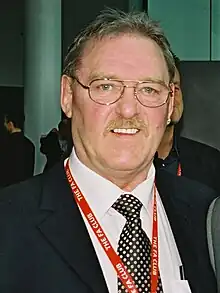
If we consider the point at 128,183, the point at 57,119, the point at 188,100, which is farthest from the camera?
the point at 57,119

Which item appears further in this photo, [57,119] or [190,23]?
[57,119]

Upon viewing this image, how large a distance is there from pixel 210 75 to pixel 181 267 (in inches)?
120

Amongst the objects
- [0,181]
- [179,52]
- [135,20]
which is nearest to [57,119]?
[0,181]

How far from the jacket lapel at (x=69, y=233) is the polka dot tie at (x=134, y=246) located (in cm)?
8

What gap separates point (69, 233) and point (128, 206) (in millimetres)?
199

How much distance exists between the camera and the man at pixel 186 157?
3311mm

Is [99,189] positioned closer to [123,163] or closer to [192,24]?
[123,163]

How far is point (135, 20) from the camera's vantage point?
2145 mm

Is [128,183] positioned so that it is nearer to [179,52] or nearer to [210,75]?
[210,75]

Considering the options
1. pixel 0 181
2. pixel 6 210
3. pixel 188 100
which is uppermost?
pixel 188 100

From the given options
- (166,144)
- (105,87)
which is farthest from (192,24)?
(105,87)

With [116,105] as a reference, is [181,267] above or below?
below

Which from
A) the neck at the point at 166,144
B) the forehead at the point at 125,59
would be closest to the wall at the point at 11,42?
the neck at the point at 166,144

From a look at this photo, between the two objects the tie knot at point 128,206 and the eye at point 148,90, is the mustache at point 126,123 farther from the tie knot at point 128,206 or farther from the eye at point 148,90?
the tie knot at point 128,206
